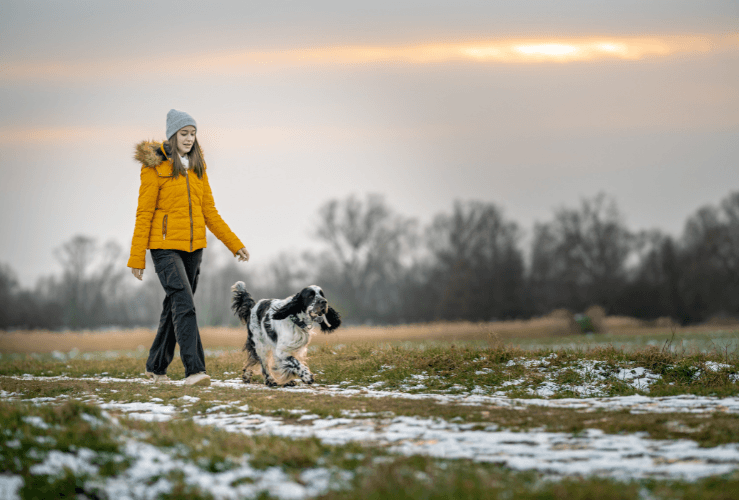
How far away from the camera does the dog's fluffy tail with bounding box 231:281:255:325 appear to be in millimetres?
8898

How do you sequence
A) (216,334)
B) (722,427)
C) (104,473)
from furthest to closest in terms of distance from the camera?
(216,334) < (722,427) < (104,473)

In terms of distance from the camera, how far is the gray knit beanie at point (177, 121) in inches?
309

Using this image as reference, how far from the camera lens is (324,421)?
515 centimetres

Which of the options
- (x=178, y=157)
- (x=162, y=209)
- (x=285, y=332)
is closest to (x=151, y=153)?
(x=178, y=157)

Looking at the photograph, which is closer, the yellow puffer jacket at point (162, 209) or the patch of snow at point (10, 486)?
the patch of snow at point (10, 486)

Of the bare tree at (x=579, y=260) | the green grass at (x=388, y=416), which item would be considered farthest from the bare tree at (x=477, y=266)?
the green grass at (x=388, y=416)

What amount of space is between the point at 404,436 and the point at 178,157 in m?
5.04

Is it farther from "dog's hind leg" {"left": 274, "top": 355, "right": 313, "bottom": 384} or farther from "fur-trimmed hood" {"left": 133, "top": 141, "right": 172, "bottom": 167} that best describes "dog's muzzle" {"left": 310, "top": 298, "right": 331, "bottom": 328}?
"fur-trimmed hood" {"left": 133, "top": 141, "right": 172, "bottom": 167}

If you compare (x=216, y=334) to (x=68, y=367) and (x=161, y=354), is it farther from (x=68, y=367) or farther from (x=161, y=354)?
(x=161, y=354)

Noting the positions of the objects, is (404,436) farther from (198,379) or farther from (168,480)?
(198,379)

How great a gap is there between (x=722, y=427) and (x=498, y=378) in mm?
3230

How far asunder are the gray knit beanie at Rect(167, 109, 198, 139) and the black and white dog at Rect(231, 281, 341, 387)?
2.50m

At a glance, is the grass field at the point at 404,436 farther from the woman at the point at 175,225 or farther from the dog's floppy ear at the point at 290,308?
the dog's floppy ear at the point at 290,308

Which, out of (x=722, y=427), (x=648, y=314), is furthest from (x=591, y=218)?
(x=722, y=427)
